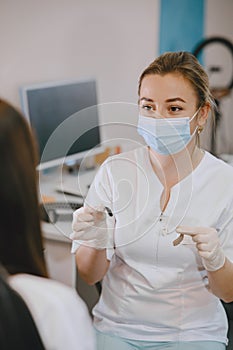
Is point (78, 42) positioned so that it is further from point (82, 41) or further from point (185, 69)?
point (185, 69)

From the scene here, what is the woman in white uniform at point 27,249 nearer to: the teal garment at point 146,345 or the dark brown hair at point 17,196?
the dark brown hair at point 17,196

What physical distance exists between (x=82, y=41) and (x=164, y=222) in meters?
1.60

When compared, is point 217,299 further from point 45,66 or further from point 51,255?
point 45,66

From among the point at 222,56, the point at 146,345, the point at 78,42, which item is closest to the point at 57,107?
the point at 78,42

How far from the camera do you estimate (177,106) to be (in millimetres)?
1411

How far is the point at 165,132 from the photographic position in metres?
1.39

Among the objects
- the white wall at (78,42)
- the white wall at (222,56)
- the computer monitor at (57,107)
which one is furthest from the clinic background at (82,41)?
the white wall at (222,56)

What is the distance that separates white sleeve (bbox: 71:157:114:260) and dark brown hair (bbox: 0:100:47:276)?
591 mm

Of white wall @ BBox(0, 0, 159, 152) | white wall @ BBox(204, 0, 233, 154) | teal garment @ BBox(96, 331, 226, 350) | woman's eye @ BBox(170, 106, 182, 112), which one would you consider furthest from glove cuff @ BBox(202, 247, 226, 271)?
white wall @ BBox(204, 0, 233, 154)

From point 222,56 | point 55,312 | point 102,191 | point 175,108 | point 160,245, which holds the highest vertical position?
point 175,108

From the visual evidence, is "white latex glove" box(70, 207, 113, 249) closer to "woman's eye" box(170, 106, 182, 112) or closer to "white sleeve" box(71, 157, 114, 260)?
"white sleeve" box(71, 157, 114, 260)

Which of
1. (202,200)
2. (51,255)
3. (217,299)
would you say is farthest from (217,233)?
(51,255)

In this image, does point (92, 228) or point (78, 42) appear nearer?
point (92, 228)

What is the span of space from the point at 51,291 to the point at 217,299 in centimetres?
80
